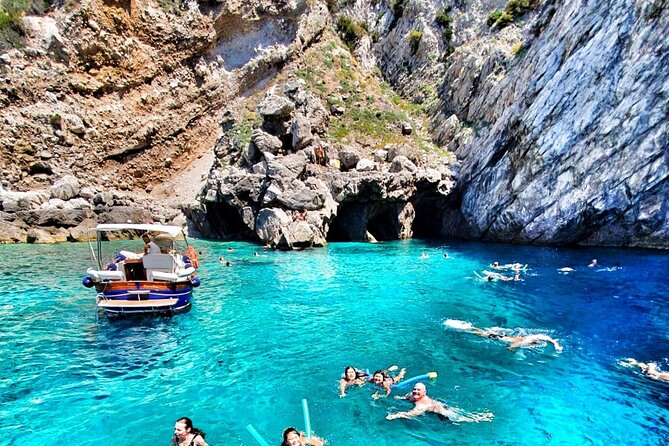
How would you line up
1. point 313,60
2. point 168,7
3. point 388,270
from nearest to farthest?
point 388,270
point 168,7
point 313,60

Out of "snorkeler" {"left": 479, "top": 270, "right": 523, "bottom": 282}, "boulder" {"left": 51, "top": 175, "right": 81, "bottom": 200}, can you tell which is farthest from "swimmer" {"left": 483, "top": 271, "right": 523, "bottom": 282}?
"boulder" {"left": 51, "top": 175, "right": 81, "bottom": 200}

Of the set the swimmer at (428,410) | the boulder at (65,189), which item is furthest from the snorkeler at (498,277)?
the boulder at (65,189)

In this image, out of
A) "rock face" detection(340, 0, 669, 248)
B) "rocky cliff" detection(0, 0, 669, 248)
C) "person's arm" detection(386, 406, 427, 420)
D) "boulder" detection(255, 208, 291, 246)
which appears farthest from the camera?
"boulder" detection(255, 208, 291, 246)

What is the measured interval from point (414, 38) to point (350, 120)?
1969 cm

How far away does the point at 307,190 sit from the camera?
36.5m

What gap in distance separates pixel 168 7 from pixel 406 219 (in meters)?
43.7

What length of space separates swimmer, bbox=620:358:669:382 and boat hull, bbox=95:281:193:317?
15.3m

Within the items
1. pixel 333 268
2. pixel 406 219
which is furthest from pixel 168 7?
pixel 333 268

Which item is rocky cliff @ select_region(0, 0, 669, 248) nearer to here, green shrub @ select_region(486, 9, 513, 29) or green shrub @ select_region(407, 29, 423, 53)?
green shrub @ select_region(486, 9, 513, 29)

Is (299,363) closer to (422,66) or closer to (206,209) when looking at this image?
(206,209)

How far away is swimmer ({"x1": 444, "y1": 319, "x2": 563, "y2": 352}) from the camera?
1362 cm

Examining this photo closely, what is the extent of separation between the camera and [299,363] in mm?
12727

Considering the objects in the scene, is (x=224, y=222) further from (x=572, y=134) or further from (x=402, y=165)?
(x=572, y=134)

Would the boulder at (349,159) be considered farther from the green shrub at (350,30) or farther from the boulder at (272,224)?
the green shrub at (350,30)
